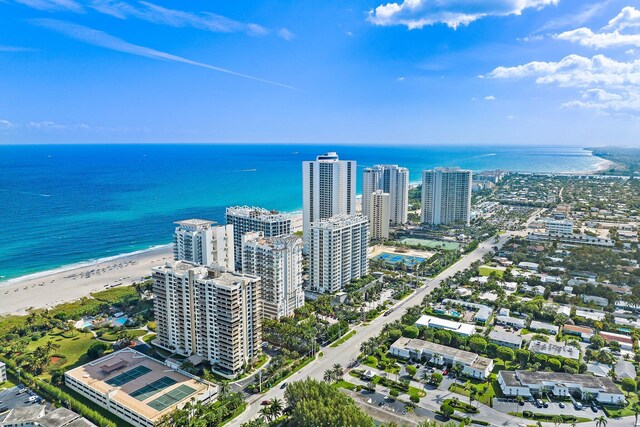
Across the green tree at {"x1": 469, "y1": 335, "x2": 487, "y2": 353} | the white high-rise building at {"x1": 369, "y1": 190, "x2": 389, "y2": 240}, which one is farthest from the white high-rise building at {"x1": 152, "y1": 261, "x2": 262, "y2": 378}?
the white high-rise building at {"x1": 369, "y1": 190, "x2": 389, "y2": 240}

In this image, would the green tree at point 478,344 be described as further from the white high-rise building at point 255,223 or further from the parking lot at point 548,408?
the white high-rise building at point 255,223

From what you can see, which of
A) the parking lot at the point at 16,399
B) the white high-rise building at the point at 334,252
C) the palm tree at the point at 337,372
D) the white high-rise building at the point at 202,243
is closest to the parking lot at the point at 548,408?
the palm tree at the point at 337,372

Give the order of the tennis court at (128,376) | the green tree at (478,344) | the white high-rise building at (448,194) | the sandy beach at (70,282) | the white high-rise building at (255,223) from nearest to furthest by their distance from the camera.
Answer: the tennis court at (128,376), the green tree at (478,344), the sandy beach at (70,282), the white high-rise building at (255,223), the white high-rise building at (448,194)

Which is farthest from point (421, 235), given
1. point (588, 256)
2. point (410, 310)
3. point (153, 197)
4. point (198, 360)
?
point (153, 197)

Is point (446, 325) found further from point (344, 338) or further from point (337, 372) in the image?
point (337, 372)

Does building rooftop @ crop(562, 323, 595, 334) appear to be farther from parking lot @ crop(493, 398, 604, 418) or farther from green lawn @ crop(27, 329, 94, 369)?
green lawn @ crop(27, 329, 94, 369)

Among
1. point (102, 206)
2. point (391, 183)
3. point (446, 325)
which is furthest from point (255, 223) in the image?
point (102, 206)

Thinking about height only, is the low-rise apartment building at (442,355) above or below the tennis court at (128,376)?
below
